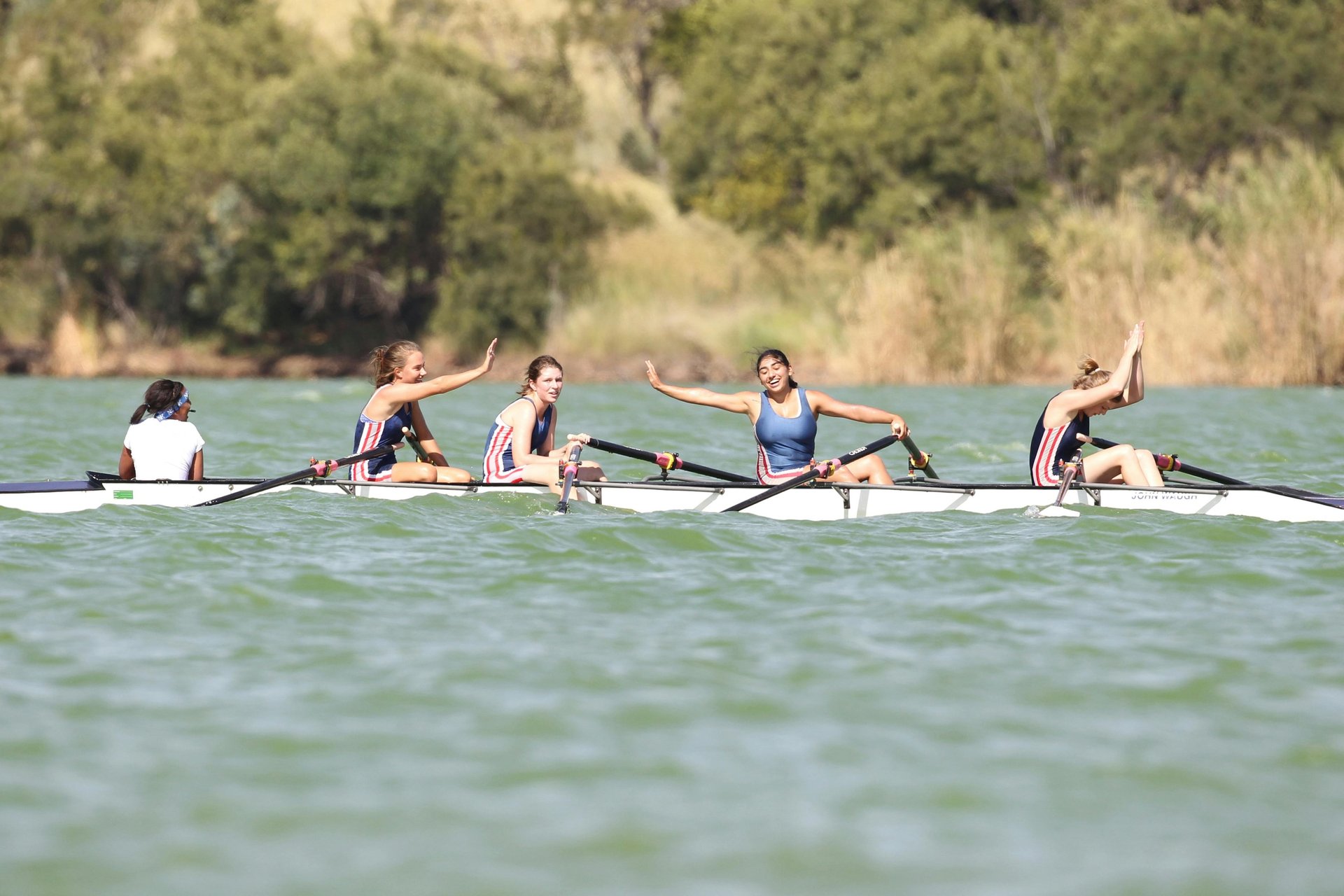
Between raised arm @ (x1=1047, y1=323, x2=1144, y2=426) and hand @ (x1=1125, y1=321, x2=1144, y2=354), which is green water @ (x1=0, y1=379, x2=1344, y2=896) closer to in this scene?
raised arm @ (x1=1047, y1=323, x2=1144, y2=426)

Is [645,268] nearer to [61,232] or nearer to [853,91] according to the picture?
[853,91]

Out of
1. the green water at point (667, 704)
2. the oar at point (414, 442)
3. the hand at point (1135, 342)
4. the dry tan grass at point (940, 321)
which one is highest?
the dry tan grass at point (940, 321)

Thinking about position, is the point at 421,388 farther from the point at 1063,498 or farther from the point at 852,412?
the point at 1063,498

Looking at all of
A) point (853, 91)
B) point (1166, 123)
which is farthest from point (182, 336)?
point (1166, 123)

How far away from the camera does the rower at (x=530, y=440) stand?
38.7 feet

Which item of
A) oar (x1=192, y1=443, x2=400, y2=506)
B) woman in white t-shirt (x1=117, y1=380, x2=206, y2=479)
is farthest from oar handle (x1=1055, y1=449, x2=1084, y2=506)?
woman in white t-shirt (x1=117, y1=380, x2=206, y2=479)

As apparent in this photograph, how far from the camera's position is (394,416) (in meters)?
12.3

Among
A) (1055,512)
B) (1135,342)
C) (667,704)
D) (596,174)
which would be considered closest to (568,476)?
(1055,512)

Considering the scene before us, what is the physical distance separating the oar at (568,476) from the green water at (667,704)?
0.32m

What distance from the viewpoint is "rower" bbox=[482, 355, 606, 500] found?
38.7 feet

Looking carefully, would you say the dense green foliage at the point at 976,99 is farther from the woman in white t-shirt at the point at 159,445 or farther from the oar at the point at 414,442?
the woman in white t-shirt at the point at 159,445

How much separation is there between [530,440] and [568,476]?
2.51 ft

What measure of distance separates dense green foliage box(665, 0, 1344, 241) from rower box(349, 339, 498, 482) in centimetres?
2851

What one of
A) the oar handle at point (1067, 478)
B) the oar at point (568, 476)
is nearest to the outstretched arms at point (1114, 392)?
the oar handle at point (1067, 478)
